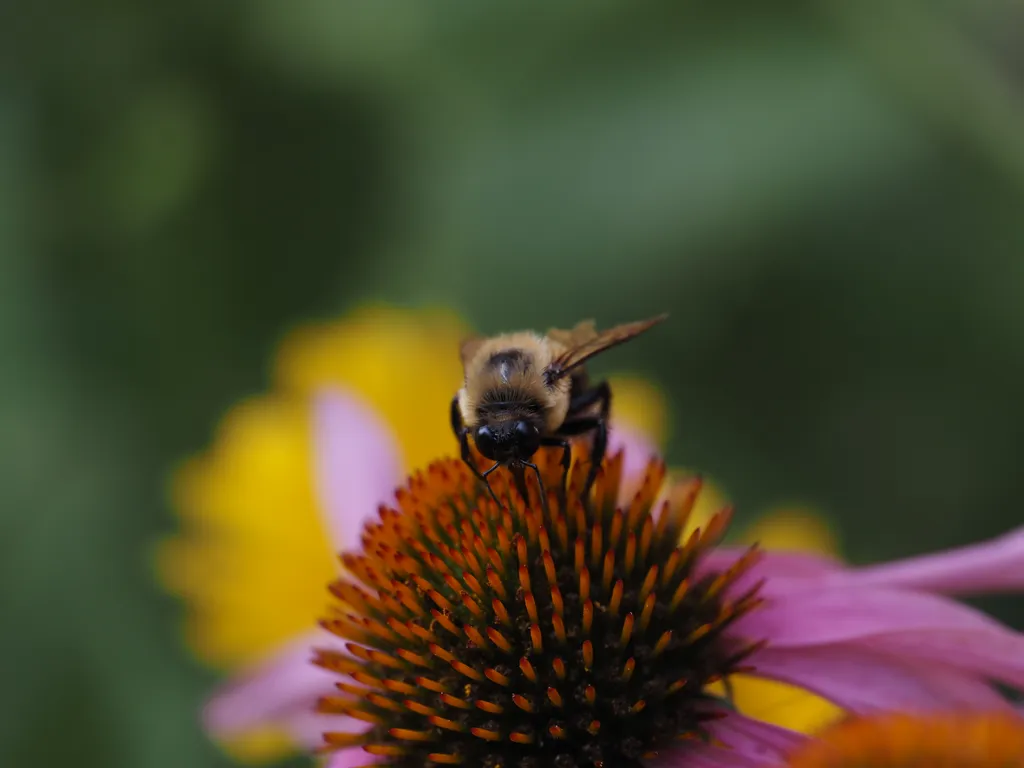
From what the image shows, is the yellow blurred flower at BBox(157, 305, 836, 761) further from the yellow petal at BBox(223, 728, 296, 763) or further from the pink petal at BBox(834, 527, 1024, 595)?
the pink petal at BBox(834, 527, 1024, 595)

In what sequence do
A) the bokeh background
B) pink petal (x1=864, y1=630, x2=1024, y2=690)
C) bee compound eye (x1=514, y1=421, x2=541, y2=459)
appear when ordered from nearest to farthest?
pink petal (x1=864, y1=630, x2=1024, y2=690) < bee compound eye (x1=514, y1=421, x2=541, y2=459) < the bokeh background

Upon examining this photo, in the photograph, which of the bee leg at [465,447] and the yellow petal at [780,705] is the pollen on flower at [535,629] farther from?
the yellow petal at [780,705]

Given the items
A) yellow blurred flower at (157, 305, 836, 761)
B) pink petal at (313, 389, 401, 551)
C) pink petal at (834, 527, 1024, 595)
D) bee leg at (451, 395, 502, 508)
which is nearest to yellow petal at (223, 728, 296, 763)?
yellow blurred flower at (157, 305, 836, 761)

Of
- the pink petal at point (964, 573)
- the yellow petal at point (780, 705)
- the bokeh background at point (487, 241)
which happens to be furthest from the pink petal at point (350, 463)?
the bokeh background at point (487, 241)

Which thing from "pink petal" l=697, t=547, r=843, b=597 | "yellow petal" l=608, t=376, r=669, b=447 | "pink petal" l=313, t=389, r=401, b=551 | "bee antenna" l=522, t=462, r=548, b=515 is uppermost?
"yellow petal" l=608, t=376, r=669, b=447

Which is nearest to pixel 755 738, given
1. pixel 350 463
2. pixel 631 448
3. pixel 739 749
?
pixel 739 749
